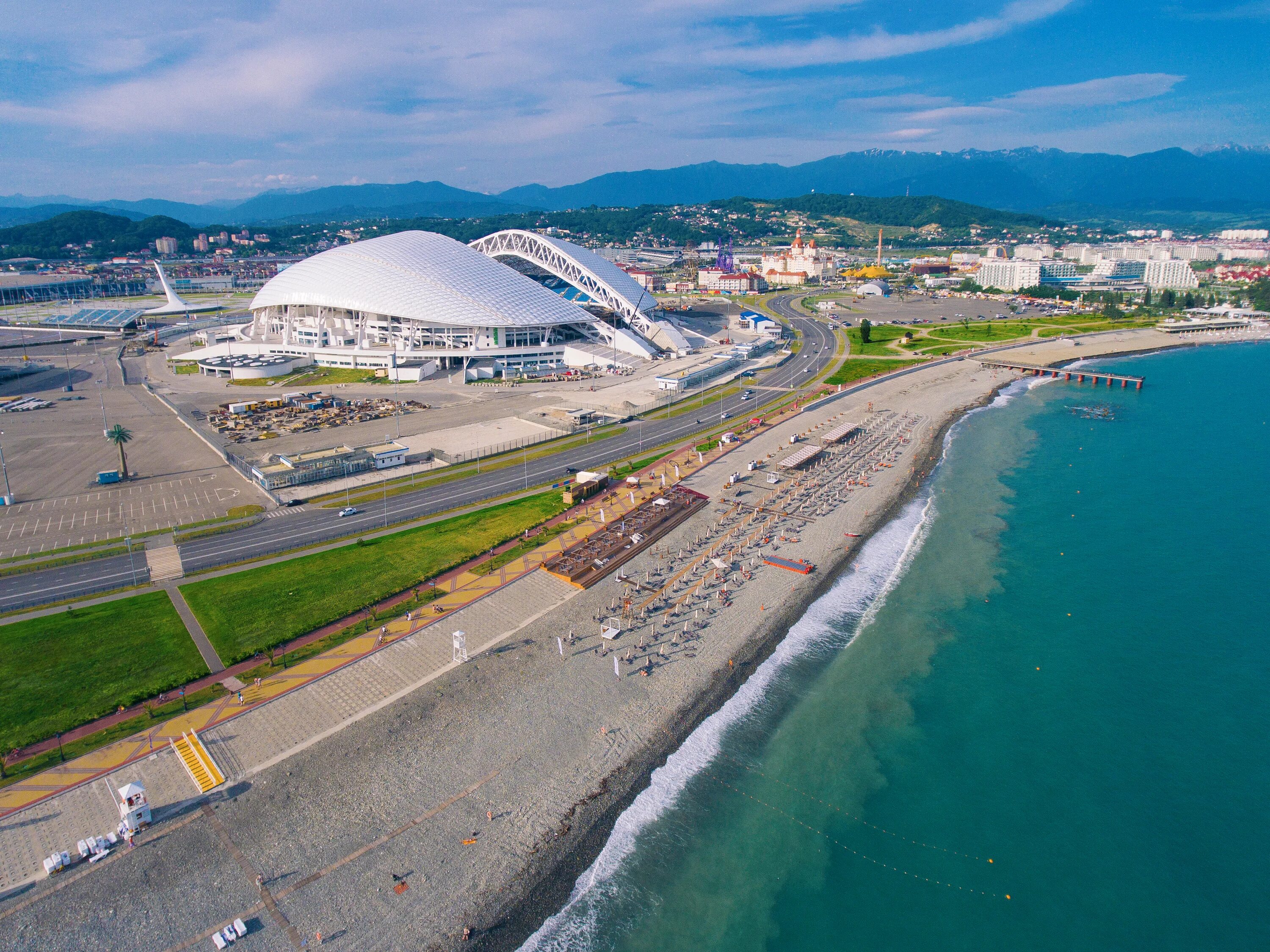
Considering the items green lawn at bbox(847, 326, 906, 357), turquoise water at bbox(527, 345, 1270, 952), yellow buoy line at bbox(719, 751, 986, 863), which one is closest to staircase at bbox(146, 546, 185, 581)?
turquoise water at bbox(527, 345, 1270, 952)

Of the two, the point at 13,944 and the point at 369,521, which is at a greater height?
the point at 369,521

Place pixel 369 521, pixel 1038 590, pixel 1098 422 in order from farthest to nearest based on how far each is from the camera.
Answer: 1. pixel 1098 422
2. pixel 369 521
3. pixel 1038 590

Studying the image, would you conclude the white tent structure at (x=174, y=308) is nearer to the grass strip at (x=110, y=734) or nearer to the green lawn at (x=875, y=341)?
the green lawn at (x=875, y=341)

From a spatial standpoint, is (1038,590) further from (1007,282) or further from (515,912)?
(1007,282)

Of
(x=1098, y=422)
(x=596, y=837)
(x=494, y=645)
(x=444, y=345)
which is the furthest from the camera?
(x=444, y=345)

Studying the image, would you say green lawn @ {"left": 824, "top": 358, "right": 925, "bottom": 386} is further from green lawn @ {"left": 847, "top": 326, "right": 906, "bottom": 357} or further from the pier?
the pier

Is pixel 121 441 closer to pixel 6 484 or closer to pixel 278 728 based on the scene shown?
pixel 6 484

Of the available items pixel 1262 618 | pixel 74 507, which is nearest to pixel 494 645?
pixel 74 507
